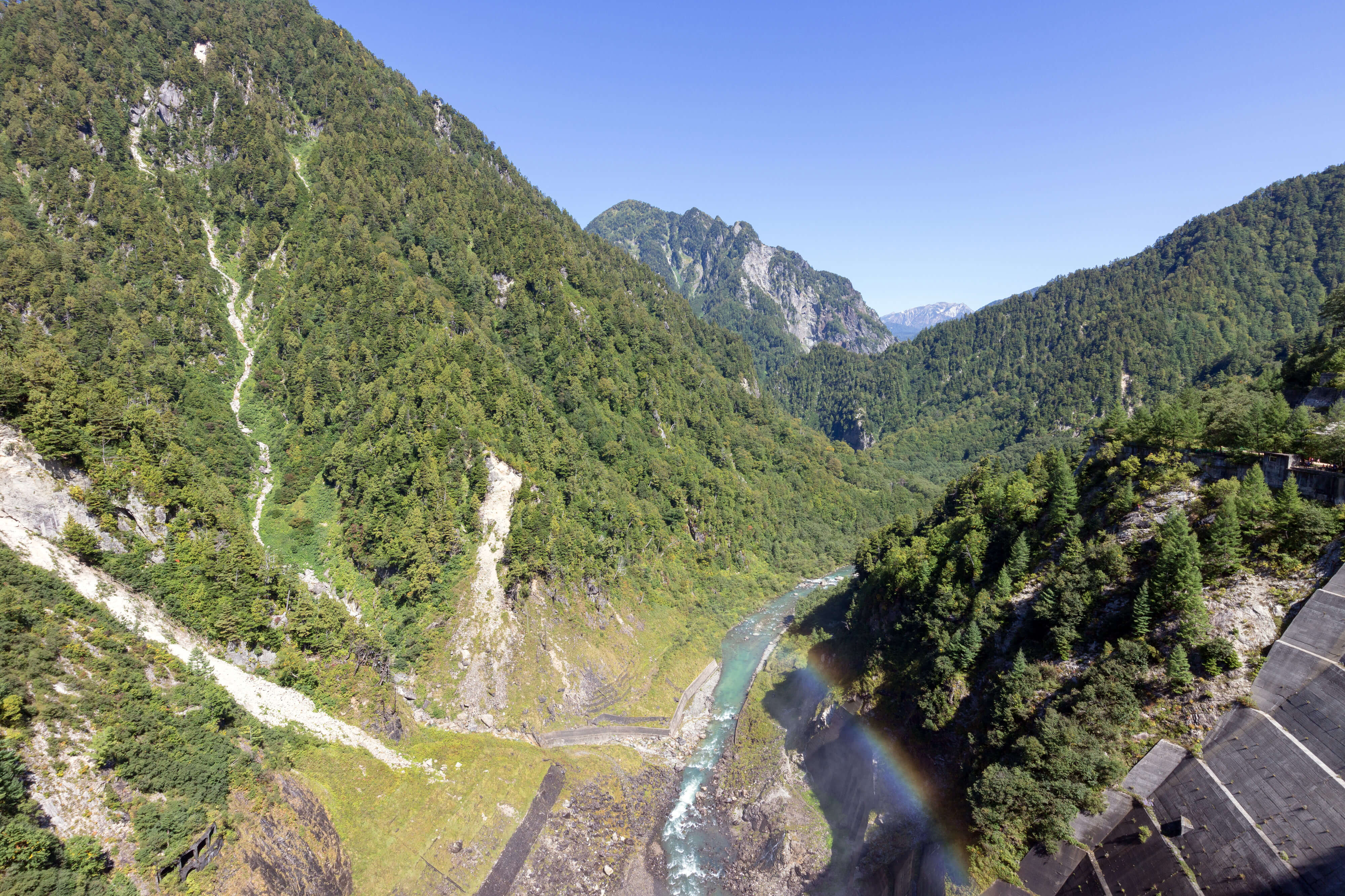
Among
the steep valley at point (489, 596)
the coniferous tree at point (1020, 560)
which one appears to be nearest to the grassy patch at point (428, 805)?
the steep valley at point (489, 596)

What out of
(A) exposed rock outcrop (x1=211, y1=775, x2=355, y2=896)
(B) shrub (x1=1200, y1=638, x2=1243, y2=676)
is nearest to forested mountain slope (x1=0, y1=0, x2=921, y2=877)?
(A) exposed rock outcrop (x1=211, y1=775, x2=355, y2=896)

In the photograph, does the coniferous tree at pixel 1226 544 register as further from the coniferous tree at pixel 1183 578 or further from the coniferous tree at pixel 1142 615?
the coniferous tree at pixel 1142 615

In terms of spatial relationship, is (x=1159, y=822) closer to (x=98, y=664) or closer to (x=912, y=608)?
(x=912, y=608)

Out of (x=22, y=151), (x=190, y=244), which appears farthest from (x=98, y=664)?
(x=22, y=151)

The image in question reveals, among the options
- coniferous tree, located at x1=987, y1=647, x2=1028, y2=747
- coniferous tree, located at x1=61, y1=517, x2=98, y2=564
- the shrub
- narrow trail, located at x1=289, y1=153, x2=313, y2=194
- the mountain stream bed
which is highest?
narrow trail, located at x1=289, y1=153, x2=313, y2=194

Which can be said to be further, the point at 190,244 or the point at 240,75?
the point at 240,75

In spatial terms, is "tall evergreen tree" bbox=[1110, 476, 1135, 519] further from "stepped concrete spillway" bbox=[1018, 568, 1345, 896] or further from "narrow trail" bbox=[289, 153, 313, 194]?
"narrow trail" bbox=[289, 153, 313, 194]
